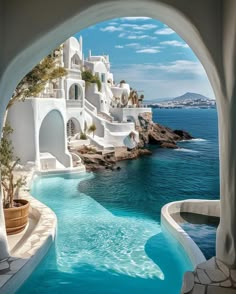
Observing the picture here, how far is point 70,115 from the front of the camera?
27.0 meters

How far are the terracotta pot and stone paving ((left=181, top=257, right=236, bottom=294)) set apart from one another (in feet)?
14.0

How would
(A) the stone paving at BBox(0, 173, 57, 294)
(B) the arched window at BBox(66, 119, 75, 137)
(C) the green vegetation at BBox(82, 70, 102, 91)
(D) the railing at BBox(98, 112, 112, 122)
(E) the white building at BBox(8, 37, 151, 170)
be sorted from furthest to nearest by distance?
(C) the green vegetation at BBox(82, 70, 102, 91) < (D) the railing at BBox(98, 112, 112, 122) < (B) the arched window at BBox(66, 119, 75, 137) < (E) the white building at BBox(8, 37, 151, 170) < (A) the stone paving at BBox(0, 173, 57, 294)

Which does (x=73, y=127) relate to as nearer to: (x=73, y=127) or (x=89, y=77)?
(x=73, y=127)

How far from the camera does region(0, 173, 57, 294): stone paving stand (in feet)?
15.5

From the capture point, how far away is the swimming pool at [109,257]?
5.54m

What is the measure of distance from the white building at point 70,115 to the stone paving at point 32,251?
8.73m

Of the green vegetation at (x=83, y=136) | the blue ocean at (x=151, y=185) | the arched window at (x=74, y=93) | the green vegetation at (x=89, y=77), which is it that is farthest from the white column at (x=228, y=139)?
the green vegetation at (x=89, y=77)

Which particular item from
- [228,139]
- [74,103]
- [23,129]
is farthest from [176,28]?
[74,103]

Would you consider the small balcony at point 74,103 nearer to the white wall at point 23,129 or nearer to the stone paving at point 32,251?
the white wall at point 23,129

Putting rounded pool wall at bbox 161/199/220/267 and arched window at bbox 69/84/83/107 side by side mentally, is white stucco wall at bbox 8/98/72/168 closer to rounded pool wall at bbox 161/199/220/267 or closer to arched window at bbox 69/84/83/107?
rounded pool wall at bbox 161/199/220/267

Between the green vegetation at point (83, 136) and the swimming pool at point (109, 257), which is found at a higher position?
the green vegetation at point (83, 136)

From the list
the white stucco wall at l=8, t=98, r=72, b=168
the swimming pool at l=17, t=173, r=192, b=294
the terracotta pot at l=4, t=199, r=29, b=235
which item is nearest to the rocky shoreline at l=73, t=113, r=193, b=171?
the white stucco wall at l=8, t=98, r=72, b=168

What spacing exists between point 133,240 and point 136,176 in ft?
41.3

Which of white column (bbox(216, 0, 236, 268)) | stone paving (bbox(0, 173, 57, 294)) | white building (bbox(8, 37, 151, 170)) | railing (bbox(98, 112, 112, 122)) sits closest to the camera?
white column (bbox(216, 0, 236, 268))
